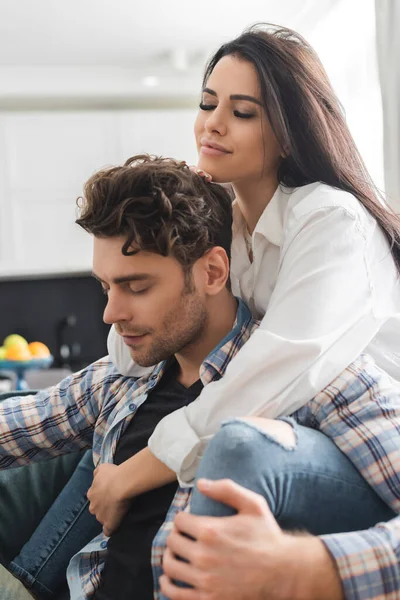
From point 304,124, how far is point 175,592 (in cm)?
96

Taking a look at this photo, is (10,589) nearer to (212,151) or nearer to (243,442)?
(243,442)

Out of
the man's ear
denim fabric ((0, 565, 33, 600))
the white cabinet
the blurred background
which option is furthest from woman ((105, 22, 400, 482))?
the white cabinet

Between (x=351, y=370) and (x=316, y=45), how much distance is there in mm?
3177

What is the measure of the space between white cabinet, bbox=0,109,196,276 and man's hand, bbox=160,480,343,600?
418 centimetres

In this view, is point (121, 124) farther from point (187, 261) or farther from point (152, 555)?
point (152, 555)

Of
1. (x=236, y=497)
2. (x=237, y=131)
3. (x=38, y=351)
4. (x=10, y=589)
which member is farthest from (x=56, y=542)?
(x=38, y=351)

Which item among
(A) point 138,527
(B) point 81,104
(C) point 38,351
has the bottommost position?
(C) point 38,351

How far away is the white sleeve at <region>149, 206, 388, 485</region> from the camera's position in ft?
3.72

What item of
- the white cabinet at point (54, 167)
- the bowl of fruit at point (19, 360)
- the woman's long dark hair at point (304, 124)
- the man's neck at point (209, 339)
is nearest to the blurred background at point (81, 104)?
the white cabinet at point (54, 167)

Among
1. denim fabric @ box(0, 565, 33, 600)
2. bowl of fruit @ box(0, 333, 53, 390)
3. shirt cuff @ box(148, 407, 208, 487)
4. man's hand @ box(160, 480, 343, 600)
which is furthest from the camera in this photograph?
bowl of fruit @ box(0, 333, 53, 390)

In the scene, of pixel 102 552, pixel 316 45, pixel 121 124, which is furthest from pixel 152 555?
pixel 121 124

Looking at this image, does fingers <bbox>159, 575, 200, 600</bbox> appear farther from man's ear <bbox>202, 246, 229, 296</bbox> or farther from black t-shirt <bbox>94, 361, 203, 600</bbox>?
man's ear <bbox>202, 246, 229, 296</bbox>

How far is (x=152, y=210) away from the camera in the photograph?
4.09 feet

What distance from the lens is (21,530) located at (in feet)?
4.92
